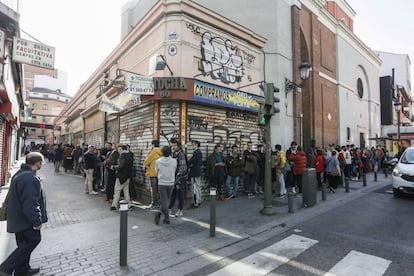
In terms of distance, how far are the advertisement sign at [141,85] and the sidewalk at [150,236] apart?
3620mm

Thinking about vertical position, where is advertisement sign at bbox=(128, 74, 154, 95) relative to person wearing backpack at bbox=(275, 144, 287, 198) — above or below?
above

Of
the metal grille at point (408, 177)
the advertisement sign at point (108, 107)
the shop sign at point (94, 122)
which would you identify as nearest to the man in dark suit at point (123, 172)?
the advertisement sign at point (108, 107)

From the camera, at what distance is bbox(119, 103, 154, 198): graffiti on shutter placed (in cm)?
850

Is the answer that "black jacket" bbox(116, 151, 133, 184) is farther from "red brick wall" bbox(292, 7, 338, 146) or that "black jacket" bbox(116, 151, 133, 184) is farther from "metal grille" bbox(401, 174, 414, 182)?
"red brick wall" bbox(292, 7, 338, 146)

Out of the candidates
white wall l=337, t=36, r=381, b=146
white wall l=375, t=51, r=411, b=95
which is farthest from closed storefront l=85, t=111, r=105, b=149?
white wall l=375, t=51, r=411, b=95

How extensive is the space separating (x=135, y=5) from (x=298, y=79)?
11.8 m

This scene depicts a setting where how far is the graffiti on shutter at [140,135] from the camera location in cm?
850

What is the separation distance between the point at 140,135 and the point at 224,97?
3.47 metres

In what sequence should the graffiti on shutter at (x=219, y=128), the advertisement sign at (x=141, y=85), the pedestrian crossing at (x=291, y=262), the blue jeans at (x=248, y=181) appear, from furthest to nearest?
1. the blue jeans at (x=248, y=181)
2. the graffiti on shutter at (x=219, y=128)
3. the advertisement sign at (x=141, y=85)
4. the pedestrian crossing at (x=291, y=262)

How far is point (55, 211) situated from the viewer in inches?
273

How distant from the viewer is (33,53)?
640 centimetres

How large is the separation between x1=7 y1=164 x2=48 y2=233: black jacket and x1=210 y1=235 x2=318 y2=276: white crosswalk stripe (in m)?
2.67

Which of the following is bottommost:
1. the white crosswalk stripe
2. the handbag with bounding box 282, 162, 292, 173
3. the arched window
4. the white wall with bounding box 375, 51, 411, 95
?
the white crosswalk stripe

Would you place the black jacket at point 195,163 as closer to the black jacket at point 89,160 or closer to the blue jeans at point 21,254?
the blue jeans at point 21,254
